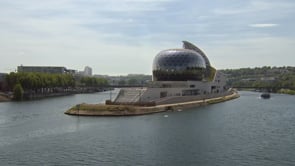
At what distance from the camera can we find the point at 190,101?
2980 inches

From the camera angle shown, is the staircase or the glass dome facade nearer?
the staircase

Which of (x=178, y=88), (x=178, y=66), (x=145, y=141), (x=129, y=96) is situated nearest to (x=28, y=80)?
(x=178, y=66)

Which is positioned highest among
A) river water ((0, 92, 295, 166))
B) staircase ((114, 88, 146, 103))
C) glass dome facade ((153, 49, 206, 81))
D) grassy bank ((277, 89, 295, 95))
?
glass dome facade ((153, 49, 206, 81))

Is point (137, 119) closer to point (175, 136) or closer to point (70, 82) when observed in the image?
point (175, 136)

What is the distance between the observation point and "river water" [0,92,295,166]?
90.4 ft

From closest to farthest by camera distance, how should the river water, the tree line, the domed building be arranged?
the river water
the domed building
the tree line

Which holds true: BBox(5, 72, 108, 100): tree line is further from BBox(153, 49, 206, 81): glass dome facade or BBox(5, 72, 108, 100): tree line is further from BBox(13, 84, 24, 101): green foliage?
BBox(153, 49, 206, 81): glass dome facade

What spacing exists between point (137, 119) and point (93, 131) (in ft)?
34.9

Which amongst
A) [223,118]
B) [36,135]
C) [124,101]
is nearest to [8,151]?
[36,135]

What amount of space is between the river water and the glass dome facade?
3973cm

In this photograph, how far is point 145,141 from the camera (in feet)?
112

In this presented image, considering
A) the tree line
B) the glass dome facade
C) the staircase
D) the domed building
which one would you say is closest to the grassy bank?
the domed building

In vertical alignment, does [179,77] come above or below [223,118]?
above

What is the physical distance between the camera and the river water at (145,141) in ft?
90.4
